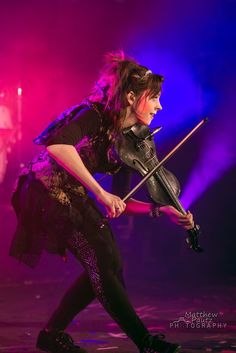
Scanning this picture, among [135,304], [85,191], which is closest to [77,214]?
[85,191]

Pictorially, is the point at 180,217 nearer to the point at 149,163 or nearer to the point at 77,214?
the point at 149,163

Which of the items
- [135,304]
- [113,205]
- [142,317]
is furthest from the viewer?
[135,304]

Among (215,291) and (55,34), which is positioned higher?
(55,34)

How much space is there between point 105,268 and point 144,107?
35.8 inches

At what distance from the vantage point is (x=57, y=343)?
4000mm

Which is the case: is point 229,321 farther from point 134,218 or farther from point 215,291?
point 134,218

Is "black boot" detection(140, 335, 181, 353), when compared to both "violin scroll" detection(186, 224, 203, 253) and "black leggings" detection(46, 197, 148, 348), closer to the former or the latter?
"black leggings" detection(46, 197, 148, 348)

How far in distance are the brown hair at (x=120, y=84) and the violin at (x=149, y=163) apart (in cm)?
Answer: 12

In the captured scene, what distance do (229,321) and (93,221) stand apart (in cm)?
217

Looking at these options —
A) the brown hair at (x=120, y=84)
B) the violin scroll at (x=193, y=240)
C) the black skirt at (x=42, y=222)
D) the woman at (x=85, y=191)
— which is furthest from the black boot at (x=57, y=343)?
the brown hair at (x=120, y=84)

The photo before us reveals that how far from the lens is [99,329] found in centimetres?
525

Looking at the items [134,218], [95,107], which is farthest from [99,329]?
[134,218]

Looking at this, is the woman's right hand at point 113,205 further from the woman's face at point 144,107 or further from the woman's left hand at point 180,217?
the woman's face at point 144,107

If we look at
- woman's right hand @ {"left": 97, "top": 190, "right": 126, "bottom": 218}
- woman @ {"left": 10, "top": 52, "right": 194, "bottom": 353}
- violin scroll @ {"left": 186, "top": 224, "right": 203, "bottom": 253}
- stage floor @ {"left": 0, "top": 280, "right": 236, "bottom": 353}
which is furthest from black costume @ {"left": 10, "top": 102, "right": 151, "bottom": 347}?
stage floor @ {"left": 0, "top": 280, "right": 236, "bottom": 353}
